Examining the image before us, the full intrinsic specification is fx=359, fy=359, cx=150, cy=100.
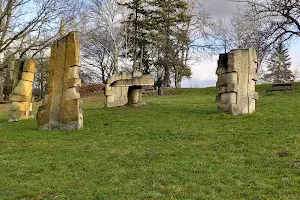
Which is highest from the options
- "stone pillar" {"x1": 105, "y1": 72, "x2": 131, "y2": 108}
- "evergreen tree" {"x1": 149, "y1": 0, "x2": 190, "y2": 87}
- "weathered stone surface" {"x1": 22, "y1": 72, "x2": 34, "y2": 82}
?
"evergreen tree" {"x1": 149, "y1": 0, "x2": 190, "y2": 87}

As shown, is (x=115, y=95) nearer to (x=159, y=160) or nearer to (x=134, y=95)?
Answer: (x=134, y=95)

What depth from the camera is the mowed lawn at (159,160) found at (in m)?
5.77

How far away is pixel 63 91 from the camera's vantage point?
1273 cm

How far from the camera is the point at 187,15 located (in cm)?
4116

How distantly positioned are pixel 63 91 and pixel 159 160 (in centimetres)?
620

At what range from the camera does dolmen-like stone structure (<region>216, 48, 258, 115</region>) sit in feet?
45.6

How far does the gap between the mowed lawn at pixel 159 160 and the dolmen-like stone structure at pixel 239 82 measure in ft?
2.43

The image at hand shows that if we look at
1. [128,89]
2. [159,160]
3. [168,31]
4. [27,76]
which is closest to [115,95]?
[128,89]

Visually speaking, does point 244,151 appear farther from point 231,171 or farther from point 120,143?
point 120,143

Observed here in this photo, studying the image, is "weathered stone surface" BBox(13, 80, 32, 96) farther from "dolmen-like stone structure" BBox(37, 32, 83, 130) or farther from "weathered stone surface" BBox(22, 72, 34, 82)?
"dolmen-like stone structure" BBox(37, 32, 83, 130)

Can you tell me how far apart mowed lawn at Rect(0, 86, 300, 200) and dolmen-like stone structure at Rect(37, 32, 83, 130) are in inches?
24.0

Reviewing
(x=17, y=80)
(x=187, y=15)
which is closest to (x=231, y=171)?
(x=17, y=80)

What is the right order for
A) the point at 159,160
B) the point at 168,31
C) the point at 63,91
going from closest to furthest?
the point at 159,160 < the point at 63,91 < the point at 168,31

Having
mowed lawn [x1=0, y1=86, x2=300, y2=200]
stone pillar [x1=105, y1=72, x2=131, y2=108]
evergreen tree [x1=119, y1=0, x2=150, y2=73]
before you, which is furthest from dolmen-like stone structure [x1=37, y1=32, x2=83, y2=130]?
evergreen tree [x1=119, y1=0, x2=150, y2=73]
